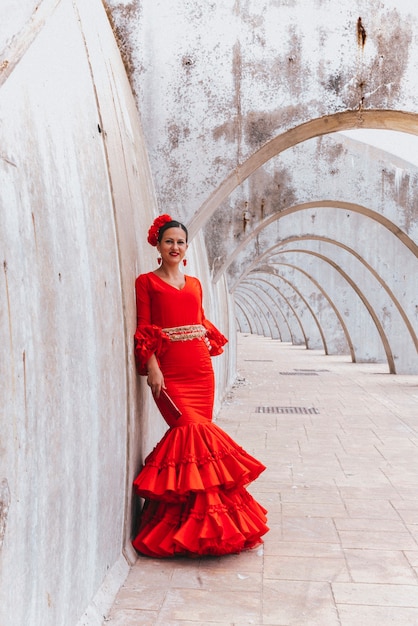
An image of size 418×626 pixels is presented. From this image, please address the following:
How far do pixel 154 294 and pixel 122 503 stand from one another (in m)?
1.27

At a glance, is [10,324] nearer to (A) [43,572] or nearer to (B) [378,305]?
(A) [43,572]

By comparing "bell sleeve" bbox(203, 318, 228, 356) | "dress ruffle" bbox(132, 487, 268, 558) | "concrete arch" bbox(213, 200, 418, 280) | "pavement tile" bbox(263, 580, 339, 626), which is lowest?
"pavement tile" bbox(263, 580, 339, 626)

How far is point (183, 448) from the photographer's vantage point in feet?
14.6

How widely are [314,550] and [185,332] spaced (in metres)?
1.53

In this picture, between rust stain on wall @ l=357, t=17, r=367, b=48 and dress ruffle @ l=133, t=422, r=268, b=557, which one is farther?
rust stain on wall @ l=357, t=17, r=367, b=48

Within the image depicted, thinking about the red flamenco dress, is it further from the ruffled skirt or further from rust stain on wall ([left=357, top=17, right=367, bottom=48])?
rust stain on wall ([left=357, top=17, right=367, bottom=48])

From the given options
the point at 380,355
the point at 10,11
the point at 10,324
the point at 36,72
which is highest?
the point at 10,11

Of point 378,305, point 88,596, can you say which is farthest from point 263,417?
point 378,305

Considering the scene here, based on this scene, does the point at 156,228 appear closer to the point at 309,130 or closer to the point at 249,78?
the point at 249,78

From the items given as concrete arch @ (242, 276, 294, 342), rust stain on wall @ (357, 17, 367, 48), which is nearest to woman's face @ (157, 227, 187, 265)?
rust stain on wall @ (357, 17, 367, 48)

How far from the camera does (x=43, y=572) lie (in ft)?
8.87

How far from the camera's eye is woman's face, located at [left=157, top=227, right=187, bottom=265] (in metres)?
4.81

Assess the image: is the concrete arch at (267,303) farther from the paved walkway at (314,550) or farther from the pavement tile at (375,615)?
the pavement tile at (375,615)

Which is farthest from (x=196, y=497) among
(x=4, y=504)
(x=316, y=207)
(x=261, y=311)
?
(x=261, y=311)
